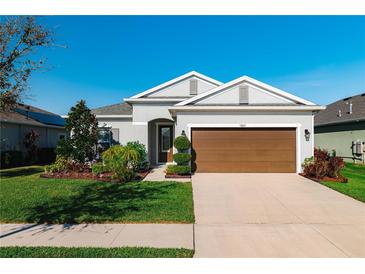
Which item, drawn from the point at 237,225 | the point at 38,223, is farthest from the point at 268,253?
the point at 38,223

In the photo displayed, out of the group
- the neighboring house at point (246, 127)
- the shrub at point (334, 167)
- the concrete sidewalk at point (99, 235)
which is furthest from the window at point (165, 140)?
the concrete sidewalk at point (99, 235)

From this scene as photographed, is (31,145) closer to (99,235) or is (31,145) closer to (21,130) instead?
(21,130)

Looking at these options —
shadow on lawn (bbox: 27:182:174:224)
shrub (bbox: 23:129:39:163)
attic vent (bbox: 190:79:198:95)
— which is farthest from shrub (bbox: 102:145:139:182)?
shrub (bbox: 23:129:39:163)

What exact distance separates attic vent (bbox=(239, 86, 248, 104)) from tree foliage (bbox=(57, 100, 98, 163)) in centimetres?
756

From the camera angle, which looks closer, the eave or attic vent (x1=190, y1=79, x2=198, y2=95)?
the eave

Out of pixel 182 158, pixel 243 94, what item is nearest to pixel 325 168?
pixel 243 94

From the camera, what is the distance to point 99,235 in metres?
4.98

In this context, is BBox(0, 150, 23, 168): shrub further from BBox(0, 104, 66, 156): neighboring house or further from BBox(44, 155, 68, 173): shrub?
BBox(44, 155, 68, 173): shrub

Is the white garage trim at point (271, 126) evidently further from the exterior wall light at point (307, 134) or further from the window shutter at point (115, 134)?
the window shutter at point (115, 134)

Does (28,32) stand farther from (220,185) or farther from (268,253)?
(220,185)

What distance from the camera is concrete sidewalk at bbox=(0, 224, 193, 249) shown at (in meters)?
4.60

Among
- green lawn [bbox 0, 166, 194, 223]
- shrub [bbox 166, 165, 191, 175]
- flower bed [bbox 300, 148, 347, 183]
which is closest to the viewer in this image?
green lawn [bbox 0, 166, 194, 223]

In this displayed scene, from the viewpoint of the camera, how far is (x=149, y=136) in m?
16.3

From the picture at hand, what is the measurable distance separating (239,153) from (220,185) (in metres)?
3.49
